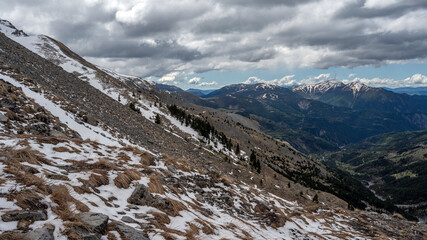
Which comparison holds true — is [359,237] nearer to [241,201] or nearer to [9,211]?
[241,201]

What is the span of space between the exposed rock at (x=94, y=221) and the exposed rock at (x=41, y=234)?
0.85m

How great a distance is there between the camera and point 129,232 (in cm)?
643

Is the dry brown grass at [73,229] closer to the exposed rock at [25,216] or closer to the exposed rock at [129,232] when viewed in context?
the exposed rock at [25,216]

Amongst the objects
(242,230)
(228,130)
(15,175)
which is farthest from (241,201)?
(228,130)

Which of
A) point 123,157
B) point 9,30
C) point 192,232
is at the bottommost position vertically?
point 192,232

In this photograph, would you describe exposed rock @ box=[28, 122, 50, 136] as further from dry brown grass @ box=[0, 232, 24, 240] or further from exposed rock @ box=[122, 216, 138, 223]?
dry brown grass @ box=[0, 232, 24, 240]

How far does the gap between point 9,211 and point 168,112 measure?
→ 254ft

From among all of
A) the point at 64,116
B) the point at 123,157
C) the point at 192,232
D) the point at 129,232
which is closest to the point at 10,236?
the point at 129,232

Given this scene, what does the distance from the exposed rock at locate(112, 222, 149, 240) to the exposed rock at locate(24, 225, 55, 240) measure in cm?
172

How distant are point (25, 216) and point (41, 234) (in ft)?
3.33

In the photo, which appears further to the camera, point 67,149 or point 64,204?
point 67,149

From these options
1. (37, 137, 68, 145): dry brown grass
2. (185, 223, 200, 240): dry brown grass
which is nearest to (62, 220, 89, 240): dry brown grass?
(185, 223, 200, 240): dry brown grass

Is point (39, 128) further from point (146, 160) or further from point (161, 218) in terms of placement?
point (161, 218)

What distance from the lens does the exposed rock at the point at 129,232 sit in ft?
20.6
